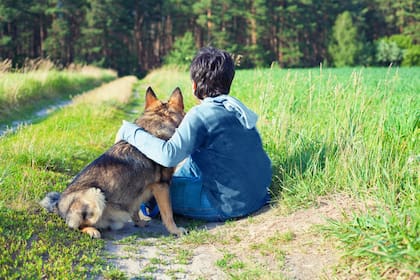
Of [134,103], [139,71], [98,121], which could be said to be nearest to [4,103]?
[98,121]

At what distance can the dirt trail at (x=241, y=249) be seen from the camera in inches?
131

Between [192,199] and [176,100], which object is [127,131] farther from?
[192,199]

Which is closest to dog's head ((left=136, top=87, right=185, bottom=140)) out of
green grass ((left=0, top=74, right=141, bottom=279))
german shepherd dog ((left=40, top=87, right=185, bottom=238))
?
german shepherd dog ((left=40, top=87, right=185, bottom=238))

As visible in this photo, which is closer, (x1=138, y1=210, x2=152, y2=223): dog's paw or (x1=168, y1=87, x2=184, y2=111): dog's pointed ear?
(x1=168, y1=87, x2=184, y2=111): dog's pointed ear

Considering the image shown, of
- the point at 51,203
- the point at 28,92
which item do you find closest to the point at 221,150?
the point at 51,203

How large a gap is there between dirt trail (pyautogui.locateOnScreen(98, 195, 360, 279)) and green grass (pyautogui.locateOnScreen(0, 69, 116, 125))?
7.76m

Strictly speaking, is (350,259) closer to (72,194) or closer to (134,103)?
(72,194)

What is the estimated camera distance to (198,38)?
5725cm

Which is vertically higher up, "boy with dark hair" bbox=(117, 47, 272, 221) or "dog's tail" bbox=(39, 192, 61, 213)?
"boy with dark hair" bbox=(117, 47, 272, 221)

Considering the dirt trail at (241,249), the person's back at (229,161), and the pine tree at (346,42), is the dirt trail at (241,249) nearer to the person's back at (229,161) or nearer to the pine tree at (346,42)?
the person's back at (229,161)

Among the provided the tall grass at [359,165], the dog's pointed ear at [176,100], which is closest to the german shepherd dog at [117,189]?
the dog's pointed ear at [176,100]

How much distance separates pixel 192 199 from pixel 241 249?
36.7 inches

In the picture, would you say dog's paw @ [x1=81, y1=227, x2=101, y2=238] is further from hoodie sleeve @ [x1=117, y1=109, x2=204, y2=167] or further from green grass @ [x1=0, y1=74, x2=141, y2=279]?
hoodie sleeve @ [x1=117, y1=109, x2=204, y2=167]

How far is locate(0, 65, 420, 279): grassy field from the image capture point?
309 cm
